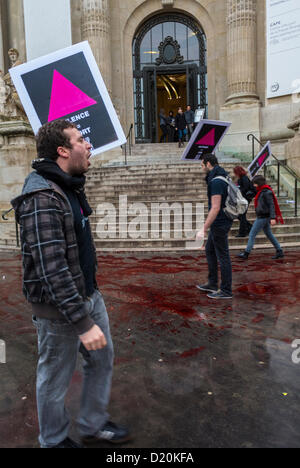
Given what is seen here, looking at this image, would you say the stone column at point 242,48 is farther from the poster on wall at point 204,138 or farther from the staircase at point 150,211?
the poster on wall at point 204,138

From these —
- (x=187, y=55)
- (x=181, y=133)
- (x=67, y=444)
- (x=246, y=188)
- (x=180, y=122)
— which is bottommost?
(x=67, y=444)

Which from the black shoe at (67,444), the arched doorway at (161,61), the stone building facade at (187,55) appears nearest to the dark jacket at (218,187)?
the black shoe at (67,444)

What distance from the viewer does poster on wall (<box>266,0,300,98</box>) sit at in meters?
14.7

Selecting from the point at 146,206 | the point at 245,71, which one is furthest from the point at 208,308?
the point at 245,71

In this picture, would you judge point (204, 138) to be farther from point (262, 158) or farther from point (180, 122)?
point (180, 122)

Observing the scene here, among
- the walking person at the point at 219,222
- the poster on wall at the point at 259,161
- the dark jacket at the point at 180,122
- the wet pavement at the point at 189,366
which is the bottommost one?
the wet pavement at the point at 189,366

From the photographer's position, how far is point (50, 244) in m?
1.73

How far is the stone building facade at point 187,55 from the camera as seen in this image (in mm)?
16297

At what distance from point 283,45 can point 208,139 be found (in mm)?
9270

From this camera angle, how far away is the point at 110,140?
3.27m

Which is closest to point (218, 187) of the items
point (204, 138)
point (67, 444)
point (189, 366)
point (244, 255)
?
point (189, 366)

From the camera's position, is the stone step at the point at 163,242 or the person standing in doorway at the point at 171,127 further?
the person standing in doorway at the point at 171,127

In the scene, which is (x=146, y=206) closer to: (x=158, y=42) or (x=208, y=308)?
(x=208, y=308)

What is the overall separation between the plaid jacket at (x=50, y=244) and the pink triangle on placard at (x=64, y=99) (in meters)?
1.56
